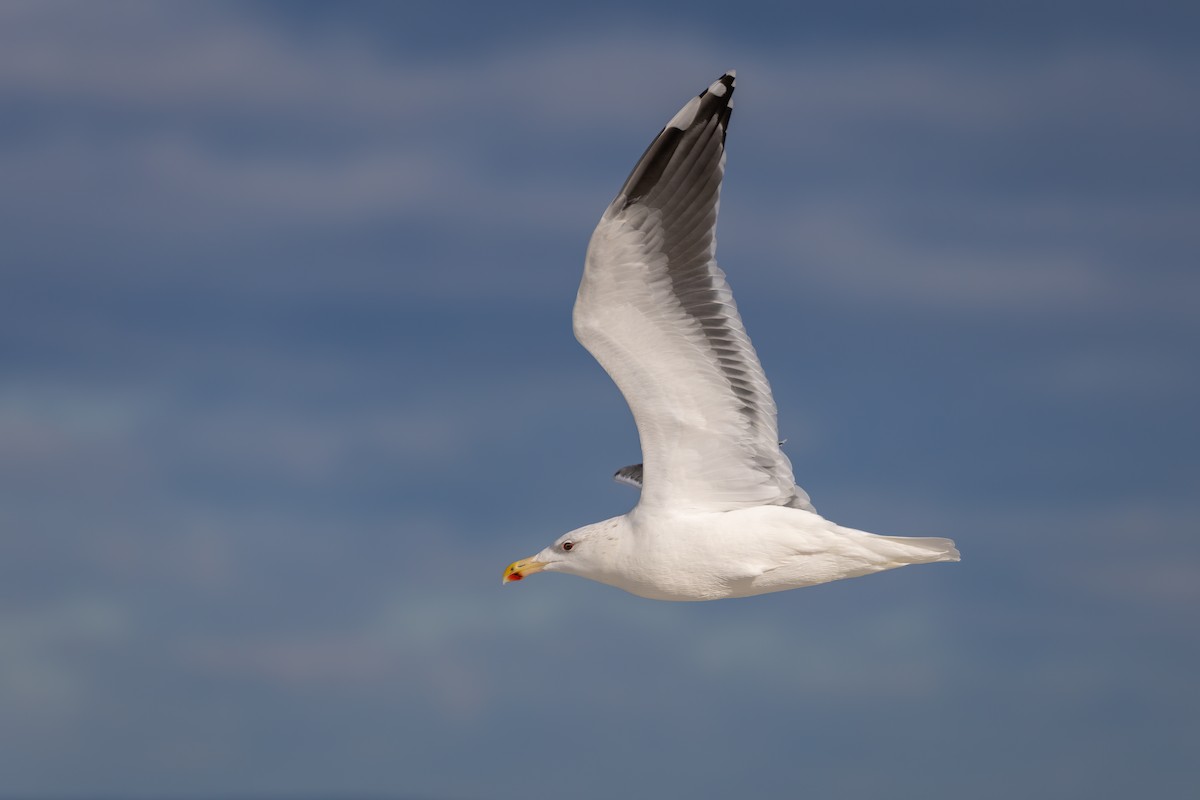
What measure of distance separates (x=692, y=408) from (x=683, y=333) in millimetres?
727

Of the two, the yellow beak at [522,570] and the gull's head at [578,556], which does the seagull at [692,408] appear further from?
the yellow beak at [522,570]

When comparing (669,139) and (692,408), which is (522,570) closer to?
A: (692,408)

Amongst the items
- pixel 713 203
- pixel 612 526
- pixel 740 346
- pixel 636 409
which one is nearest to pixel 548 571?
pixel 612 526

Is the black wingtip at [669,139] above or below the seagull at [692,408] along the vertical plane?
above

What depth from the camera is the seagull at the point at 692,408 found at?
43.6 ft

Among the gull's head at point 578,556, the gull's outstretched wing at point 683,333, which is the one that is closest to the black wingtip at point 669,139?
the gull's outstretched wing at point 683,333

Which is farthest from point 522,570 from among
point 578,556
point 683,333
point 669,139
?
point 669,139

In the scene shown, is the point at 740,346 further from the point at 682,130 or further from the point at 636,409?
the point at 682,130

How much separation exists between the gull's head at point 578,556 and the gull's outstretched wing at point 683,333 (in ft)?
1.83

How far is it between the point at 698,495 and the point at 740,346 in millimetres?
1409

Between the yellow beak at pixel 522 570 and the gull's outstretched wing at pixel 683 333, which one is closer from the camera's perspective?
the gull's outstretched wing at pixel 683 333

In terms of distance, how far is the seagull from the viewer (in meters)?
13.3

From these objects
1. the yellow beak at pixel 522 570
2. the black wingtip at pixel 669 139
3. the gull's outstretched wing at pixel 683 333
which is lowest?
the yellow beak at pixel 522 570

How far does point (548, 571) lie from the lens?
48.8 ft
